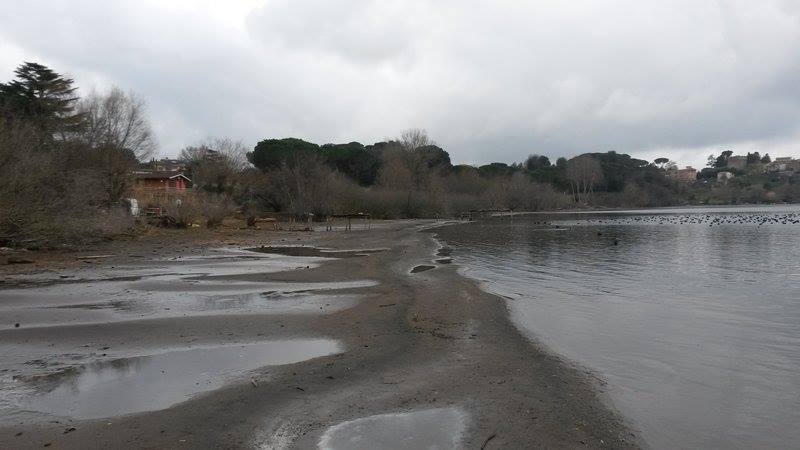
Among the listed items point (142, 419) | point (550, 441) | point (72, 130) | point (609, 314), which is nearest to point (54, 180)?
point (72, 130)

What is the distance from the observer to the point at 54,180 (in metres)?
22.6

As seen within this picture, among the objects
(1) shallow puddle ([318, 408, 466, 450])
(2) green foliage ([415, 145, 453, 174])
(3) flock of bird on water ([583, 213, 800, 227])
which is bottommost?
(3) flock of bird on water ([583, 213, 800, 227])

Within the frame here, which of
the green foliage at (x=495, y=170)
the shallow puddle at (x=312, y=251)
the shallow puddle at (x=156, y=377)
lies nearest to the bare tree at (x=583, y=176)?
the green foliage at (x=495, y=170)

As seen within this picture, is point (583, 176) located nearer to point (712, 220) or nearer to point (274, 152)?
point (712, 220)

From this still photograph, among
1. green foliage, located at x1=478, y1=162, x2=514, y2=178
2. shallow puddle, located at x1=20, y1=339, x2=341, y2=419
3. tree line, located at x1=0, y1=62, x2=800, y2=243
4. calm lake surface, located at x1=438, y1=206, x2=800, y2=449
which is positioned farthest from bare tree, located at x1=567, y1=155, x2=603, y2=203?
shallow puddle, located at x1=20, y1=339, x2=341, y2=419

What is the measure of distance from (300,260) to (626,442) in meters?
18.0

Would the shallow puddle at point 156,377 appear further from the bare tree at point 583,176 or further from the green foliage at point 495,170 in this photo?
the bare tree at point 583,176

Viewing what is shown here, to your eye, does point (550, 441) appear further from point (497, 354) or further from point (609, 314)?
point (609, 314)

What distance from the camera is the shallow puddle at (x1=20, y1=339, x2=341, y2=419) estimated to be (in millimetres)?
5930

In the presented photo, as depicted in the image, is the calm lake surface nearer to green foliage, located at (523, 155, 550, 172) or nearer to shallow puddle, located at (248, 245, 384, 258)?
shallow puddle, located at (248, 245, 384, 258)

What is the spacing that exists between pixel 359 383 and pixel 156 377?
9.00 ft

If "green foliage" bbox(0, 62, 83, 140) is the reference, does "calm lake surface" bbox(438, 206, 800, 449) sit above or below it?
below

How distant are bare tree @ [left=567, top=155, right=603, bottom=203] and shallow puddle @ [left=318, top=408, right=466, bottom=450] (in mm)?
154766

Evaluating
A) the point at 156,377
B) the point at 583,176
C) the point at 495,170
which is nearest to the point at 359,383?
the point at 156,377
